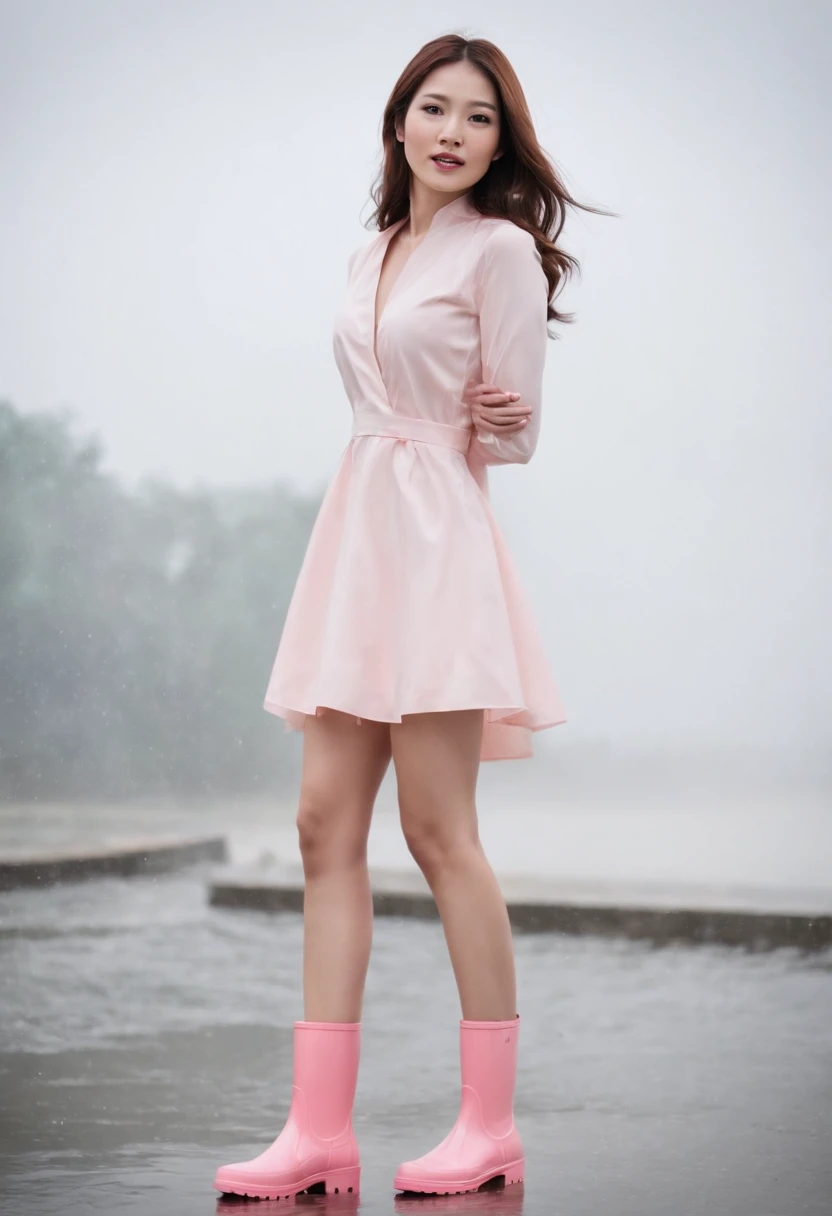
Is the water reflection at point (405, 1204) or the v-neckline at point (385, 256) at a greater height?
the v-neckline at point (385, 256)

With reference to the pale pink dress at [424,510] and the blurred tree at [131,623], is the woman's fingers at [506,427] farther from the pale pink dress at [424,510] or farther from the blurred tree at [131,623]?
the blurred tree at [131,623]

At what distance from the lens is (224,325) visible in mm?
5062

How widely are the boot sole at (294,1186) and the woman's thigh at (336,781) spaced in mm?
336

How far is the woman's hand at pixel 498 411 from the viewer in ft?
5.40

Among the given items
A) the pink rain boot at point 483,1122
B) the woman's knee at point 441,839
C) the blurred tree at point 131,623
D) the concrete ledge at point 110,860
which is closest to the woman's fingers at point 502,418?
the woman's knee at point 441,839

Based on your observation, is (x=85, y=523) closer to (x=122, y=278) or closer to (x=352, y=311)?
(x=122, y=278)

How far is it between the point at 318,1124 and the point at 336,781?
35 centimetres

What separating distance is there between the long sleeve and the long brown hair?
8 cm

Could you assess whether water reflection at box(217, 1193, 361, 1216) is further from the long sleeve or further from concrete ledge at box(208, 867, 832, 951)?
concrete ledge at box(208, 867, 832, 951)

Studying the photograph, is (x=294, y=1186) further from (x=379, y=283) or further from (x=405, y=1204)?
(x=379, y=283)

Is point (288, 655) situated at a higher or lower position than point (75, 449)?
lower

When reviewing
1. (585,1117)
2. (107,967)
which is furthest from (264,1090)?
(107,967)

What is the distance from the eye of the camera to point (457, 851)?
5.40 ft

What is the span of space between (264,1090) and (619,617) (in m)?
3.06
